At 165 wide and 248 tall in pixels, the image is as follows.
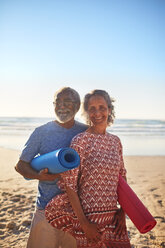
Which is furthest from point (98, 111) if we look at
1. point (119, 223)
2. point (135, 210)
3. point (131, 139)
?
point (131, 139)

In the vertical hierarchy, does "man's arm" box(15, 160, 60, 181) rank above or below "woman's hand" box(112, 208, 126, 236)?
above

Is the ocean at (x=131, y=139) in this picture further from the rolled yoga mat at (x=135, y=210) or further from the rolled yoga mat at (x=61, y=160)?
the rolled yoga mat at (x=61, y=160)

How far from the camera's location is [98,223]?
181 centimetres

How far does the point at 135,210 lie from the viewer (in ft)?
6.05

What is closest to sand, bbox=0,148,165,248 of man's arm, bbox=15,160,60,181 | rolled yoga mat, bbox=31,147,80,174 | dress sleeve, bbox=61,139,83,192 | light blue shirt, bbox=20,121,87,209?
light blue shirt, bbox=20,121,87,209

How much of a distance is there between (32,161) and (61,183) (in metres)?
0.37

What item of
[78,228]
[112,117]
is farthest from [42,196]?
[112,117]

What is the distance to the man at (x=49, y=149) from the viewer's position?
7.05ft

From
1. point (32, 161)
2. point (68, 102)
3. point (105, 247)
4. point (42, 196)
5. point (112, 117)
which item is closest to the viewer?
point (105, 247)

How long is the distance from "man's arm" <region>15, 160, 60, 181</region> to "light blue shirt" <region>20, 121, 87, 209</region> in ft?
0.18

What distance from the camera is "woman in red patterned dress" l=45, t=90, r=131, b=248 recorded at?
179cm

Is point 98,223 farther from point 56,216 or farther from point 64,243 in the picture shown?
point 64,243

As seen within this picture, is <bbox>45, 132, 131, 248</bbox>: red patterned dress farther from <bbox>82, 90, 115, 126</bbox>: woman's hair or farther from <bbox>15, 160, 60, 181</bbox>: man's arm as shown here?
<bbox>82, 90, 115, 126</bbox>: woman's hair

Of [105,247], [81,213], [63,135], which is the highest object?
[63,135]
